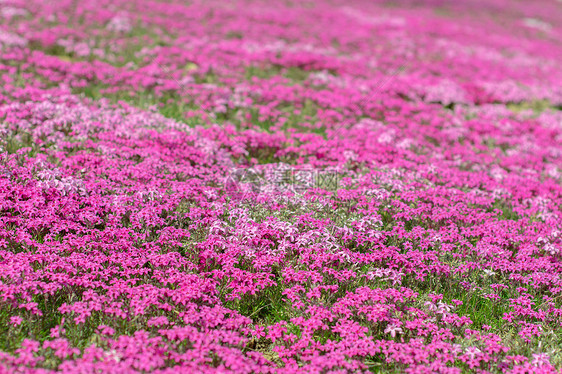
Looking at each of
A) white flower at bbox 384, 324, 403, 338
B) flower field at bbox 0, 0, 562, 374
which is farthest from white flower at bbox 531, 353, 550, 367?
white flower at bbox 384, 324, 403, 338

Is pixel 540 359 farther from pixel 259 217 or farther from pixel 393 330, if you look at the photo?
pixel 259 217

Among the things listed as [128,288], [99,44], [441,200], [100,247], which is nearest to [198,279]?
[128,288]

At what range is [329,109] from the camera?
14336mm

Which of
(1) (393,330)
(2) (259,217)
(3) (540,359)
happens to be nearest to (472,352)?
(3) (540,359)

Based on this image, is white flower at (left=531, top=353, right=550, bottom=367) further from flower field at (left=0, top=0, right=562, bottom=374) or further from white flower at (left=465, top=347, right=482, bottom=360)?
white flower at (left=465, top=347, right=482, bottom=360)

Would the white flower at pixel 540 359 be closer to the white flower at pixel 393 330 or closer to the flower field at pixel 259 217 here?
the flower field at pixel 259 217

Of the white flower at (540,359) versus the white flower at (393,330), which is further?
the white flower at (393,330)

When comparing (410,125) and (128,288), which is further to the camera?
(410,125)

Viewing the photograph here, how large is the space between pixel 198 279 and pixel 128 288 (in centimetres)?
92

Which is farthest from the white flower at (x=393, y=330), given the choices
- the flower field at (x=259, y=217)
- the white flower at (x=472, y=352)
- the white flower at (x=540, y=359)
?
the white flower at (x=540, y=359)

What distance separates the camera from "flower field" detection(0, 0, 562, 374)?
18.5ft

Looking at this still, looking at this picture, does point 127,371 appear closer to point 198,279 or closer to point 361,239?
point 198,279

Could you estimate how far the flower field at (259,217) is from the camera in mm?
5652

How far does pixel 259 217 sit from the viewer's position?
809 centimetres
